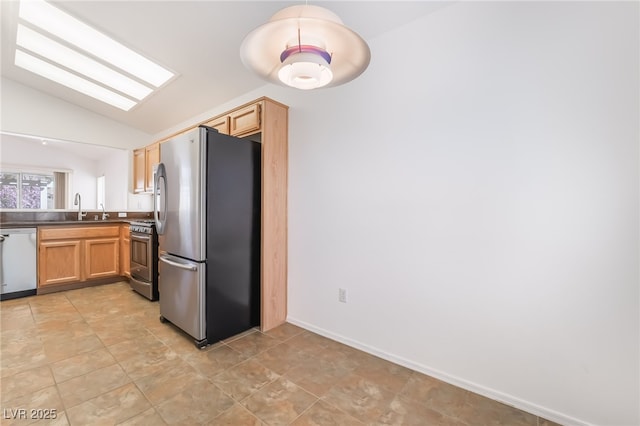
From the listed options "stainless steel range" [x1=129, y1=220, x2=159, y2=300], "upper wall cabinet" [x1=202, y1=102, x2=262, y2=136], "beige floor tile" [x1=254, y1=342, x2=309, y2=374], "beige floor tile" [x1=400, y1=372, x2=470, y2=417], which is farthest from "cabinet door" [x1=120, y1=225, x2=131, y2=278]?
"beige floor tile" [x1=400, y1=372, x2=470, y2=417]

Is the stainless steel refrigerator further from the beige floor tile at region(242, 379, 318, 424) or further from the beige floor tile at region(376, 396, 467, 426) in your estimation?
the beige floor tile at region(376, 396, 467, 426)

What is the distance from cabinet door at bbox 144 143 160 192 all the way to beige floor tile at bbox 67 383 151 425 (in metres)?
3.37

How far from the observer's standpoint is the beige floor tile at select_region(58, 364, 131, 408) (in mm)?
1550

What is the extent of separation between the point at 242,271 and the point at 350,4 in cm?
231

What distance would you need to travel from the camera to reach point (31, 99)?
3740 millimetres

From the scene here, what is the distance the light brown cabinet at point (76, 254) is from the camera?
11.2 ft

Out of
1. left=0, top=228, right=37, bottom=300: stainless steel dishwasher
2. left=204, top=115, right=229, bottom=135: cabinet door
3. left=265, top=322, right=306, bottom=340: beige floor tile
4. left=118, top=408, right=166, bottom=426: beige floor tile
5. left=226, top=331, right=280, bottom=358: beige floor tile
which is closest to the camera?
left=118, top=408, right=166, bottom=426: beige floor tile

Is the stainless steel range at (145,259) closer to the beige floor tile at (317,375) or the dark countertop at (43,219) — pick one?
the dark countertop at (43,219)

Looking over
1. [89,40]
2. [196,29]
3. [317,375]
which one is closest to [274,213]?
[317,375]

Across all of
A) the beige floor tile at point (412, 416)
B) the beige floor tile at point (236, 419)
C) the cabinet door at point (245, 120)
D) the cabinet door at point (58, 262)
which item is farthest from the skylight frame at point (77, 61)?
the beige floor tile at point (412, 416)

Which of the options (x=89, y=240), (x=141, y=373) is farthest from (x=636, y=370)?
(x=89, y=240)

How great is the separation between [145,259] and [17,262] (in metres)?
1.58

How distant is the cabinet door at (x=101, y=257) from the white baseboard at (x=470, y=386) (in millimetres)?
3537

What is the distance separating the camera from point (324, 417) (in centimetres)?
143
